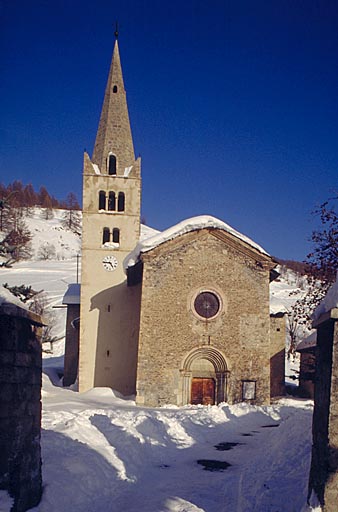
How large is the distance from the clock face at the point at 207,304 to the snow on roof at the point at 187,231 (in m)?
3.10

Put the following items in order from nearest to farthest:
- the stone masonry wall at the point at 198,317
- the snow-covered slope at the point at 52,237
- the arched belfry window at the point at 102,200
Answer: the stone masonry wall at the point at 198,317 < the arched belfry window at the point at 102,200 < the snow-covered slope at the point at 52,237

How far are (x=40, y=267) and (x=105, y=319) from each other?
67.1m

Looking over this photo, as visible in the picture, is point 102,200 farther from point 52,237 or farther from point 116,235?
point 52,237

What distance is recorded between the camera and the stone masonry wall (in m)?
22.2

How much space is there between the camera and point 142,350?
22141mm

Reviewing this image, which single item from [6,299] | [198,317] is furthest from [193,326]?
[6,299]

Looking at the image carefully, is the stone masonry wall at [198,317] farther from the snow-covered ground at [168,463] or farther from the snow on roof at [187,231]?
the snow-covered ground at [168,463]

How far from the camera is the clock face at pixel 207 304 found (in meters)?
23.2

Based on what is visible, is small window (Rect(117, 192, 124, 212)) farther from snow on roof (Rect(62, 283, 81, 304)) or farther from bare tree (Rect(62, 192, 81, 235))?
bare tree (Rect(62, 192, 81, 235))

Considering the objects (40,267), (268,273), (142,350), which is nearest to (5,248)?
(142,350)

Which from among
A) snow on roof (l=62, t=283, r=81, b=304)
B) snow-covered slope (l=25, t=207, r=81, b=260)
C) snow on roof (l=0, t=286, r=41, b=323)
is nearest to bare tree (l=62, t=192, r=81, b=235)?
snow-covered slope (l=25, t=207, r=81, b=260)

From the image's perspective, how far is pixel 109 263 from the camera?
29000 millimetres

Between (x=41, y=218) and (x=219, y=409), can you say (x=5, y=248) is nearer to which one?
(x=219, y=409)

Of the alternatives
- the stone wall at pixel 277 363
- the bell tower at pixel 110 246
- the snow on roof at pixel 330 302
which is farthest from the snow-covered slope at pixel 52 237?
the snow on roof at pixel 330 302
